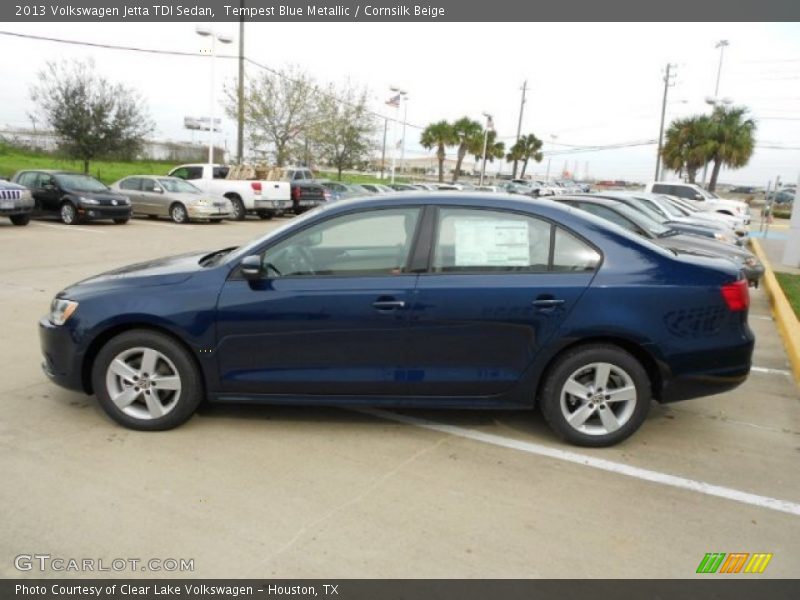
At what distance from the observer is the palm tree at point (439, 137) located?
6144 centimetres

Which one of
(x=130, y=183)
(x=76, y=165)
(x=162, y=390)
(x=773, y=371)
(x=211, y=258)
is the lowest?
(x=773, y=371)

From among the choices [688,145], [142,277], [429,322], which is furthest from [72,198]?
[688,145]

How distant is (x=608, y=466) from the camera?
3.97 metres

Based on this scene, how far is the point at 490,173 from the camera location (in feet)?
332

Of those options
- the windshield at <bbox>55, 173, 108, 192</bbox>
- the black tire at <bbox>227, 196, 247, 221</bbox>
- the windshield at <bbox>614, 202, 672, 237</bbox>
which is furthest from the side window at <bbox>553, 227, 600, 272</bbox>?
the black tire at <bbox>227, 196, 247, 221</bbox>

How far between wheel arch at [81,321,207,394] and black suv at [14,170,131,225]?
14872 millimetres

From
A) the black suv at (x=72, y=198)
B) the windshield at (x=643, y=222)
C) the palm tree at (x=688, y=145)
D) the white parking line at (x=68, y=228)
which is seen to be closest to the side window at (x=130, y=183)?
the black suv at (x=72, y=198)

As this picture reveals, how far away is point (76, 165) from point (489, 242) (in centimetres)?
3968

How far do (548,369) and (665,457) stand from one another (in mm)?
950

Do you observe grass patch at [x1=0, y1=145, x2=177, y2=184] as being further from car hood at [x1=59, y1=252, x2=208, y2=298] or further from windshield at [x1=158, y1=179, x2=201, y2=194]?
car hood at [x1=59, y1=252, x2=208, y2=298]

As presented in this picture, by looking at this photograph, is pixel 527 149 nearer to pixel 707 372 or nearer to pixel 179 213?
pixel 179 213
